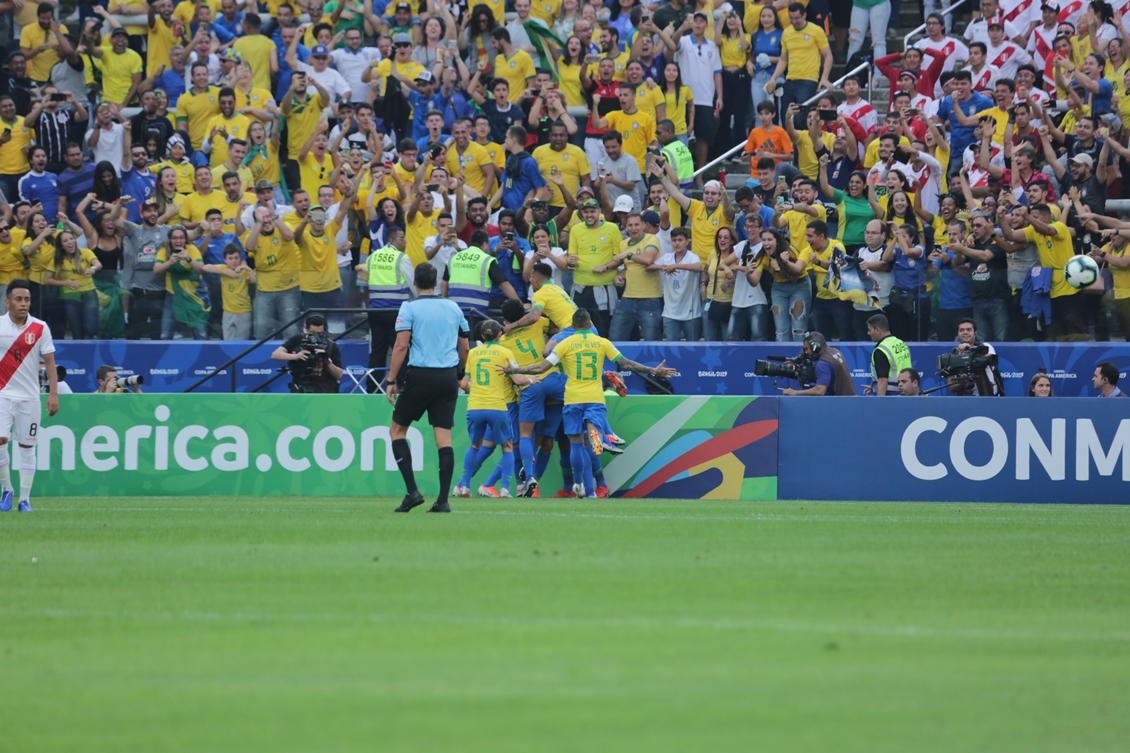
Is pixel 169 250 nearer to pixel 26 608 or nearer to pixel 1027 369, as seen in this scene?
pixel 1027 369

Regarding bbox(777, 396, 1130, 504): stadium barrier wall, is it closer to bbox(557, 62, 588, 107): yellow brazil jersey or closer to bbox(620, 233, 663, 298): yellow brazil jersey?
bbox(620, 233, 663, 298): yellow brazil jersey

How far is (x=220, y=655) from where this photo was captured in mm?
7227

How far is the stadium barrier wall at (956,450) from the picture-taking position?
18.8m

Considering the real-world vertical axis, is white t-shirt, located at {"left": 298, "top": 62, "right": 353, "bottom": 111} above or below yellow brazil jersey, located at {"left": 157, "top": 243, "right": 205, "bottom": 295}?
above

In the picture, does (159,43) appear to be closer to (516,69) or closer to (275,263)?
(516,69)

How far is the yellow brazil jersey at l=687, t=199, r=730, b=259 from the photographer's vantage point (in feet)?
71.9

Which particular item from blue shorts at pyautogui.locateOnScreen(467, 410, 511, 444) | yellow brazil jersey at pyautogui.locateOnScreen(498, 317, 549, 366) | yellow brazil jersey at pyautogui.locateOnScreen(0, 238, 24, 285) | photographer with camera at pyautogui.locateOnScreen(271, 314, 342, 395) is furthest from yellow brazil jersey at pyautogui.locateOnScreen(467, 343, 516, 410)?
yellow brazil jersey at pyautogui.locateOnScreen(0, 238, 24, 285)

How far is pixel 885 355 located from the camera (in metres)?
19.9

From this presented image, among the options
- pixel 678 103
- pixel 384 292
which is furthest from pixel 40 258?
pixel 678 103

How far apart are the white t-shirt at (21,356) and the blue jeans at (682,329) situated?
Answer: 8209mm

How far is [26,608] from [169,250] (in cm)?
1363

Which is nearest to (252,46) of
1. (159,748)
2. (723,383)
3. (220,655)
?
(723,383)

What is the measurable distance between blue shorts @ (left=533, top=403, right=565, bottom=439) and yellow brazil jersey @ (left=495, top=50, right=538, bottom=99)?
783 centimetres

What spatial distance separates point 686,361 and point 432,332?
6.85m
